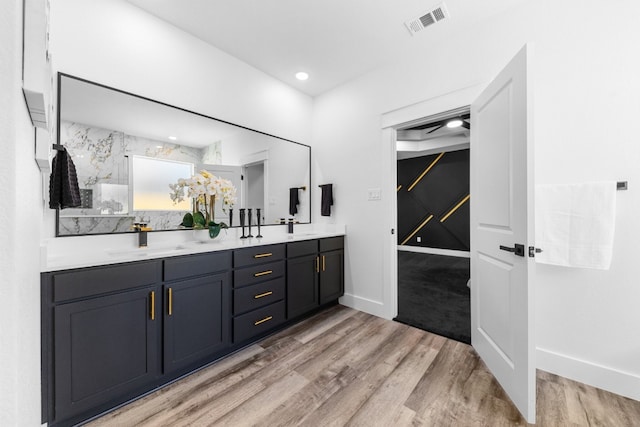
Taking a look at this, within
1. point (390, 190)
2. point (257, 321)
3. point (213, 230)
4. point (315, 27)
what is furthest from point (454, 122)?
point (257, 321)

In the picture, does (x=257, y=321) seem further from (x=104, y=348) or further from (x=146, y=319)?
(x=104, y=348)

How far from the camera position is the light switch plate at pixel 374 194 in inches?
112

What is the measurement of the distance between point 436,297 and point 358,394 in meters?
2.13

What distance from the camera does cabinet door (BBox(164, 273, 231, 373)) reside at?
5.53ft

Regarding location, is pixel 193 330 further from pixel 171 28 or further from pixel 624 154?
pixel 624 154

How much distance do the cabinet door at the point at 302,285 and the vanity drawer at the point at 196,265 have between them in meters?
0.69

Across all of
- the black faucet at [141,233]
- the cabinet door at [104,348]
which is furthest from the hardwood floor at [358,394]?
the black faucet at [141,233]

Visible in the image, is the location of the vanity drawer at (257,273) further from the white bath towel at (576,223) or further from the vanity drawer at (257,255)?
the white bath towel at (576,223)

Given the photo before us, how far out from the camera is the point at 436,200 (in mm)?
6254

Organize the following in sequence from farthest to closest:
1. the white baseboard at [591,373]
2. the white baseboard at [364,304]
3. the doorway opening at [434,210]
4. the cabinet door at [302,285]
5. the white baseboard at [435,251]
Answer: the white baseboard at [435,251] → the doorway opening at [434,210] → the white baseboard at [364,304] → the cabinet door at [302,285] → the white baseboard at [591,373]

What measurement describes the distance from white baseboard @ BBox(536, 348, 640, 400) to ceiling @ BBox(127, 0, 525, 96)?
2.68 m

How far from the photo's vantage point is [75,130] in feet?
5.64

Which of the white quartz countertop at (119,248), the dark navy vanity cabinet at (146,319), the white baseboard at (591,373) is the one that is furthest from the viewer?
the white baseboard at (591,373)

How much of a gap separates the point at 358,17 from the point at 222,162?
175 cm
